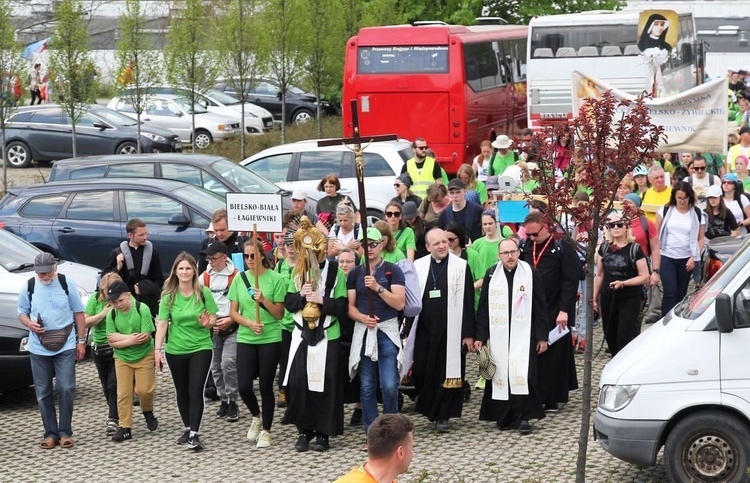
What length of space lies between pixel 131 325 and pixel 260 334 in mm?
1208

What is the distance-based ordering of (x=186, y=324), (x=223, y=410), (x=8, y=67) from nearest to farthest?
(x=186, y=324), (x=223, y=410), (x=8, y=67)

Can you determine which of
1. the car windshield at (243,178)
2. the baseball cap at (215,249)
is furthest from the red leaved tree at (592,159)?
the car windshield at (243,178)

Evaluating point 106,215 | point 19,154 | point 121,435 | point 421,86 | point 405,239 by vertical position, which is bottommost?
point 121,435

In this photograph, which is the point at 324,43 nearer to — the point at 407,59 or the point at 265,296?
the point at 407,59

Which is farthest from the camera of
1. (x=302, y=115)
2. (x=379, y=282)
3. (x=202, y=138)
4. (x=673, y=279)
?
(x=302, y=115)

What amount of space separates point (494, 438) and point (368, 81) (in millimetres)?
15987

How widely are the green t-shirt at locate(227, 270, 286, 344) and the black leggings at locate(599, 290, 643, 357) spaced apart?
3309 millimetres

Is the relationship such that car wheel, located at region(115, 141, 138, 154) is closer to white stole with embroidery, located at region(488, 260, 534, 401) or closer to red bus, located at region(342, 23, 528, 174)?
red bus, located at region(342, 23, 528, 174)

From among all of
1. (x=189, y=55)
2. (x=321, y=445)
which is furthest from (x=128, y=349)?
(x=189, y=55)

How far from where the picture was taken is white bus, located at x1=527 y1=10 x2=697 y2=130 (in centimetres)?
2500

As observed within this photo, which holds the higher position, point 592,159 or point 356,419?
point 592,159

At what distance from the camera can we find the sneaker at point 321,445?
32.8ft

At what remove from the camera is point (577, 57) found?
83.4 feet

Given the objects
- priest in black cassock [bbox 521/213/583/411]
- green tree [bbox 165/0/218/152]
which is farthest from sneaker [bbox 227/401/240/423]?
green tree [bbox 165/0/218/152]
